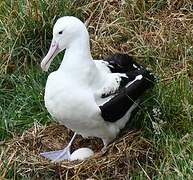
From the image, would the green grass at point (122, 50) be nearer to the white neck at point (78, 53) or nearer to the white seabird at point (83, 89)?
the white seabird at point (83, 89)

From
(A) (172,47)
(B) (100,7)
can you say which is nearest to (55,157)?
(A) (172,47)

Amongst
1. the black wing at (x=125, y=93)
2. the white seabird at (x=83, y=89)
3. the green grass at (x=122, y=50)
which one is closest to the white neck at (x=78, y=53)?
the white seabird at (x=83, y=89)

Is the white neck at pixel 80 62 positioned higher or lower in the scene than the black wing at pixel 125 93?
higher

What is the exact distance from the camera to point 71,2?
536 centimetres

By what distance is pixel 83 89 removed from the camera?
404 cm

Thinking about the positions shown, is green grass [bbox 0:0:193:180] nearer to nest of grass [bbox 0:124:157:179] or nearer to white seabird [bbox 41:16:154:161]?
nest of grass [bbox 0:124:157:179]

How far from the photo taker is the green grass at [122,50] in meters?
4.23

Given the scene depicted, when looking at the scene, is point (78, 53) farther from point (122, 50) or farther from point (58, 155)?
point (122, 50)

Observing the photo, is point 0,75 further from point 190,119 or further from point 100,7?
point 190,119

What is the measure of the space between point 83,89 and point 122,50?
1.03 metres

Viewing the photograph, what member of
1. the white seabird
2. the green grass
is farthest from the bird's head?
the green grass

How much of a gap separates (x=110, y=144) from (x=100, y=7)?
141cm

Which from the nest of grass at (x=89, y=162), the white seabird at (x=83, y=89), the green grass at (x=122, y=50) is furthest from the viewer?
the green grass at (x=122, y=50)

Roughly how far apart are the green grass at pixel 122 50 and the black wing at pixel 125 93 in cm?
13
